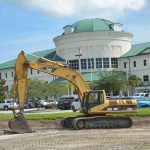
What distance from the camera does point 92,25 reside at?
9981cm

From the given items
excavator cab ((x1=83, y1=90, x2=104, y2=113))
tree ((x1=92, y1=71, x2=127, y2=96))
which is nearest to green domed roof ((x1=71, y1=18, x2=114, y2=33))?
tree ((x1=92, y1=71, x2=127, y2=96))

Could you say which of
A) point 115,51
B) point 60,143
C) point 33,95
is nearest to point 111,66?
point 115,51

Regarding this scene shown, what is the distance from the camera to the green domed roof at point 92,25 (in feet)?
325

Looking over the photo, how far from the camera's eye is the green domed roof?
325 ft

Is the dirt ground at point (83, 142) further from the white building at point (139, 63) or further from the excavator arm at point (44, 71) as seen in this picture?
the white building at point (139, 63)

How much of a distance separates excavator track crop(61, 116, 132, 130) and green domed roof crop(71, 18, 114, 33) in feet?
246

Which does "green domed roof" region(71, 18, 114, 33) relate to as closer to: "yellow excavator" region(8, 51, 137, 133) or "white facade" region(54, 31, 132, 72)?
"white facade" region(54, 31, 132, 72)

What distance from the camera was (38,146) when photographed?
16.5 m

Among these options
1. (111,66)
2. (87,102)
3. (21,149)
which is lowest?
(21,149)

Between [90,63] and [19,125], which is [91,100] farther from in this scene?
[90,63]

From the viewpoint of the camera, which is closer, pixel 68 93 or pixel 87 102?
pixel 87 102

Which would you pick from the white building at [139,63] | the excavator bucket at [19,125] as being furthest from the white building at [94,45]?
the excavator bucket at [19,125]

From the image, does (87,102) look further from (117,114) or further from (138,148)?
(138,148)

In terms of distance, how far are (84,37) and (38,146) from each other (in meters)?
82.8
